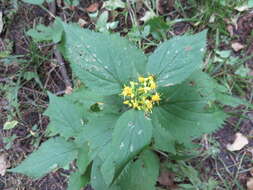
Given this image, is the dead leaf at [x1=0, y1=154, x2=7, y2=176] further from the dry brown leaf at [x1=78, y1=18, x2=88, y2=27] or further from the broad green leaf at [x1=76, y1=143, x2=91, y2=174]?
the dry brown leaf at [x1=78, y1=18, x2=88, y2=27]

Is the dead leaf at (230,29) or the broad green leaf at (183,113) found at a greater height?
the broad green leaf at (183,113)

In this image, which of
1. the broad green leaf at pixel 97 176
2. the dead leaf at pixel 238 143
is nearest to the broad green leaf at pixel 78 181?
the broad green leaf at pixel 97 176

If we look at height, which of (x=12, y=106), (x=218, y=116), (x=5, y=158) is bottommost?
(x=5, y=158)

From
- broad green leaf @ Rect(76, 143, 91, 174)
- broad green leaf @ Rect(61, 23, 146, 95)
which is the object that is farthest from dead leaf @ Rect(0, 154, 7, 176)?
broad green leaf @ Rect(61, 23, 146, 95)

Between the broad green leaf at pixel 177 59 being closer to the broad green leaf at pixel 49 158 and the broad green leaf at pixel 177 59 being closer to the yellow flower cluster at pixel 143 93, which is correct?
the yellow flower cluster at pixel 143 93

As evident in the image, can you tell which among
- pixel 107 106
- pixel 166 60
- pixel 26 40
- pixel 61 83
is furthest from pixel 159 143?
pixel 26 40

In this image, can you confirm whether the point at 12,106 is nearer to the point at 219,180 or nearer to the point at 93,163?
the point at 93,163
